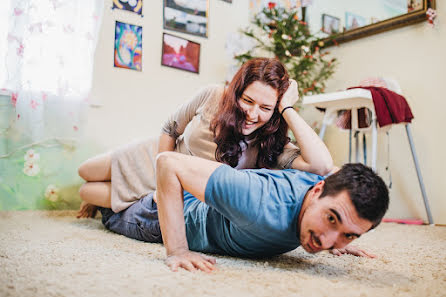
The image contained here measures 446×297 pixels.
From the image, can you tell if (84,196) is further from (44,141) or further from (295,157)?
(295,157)

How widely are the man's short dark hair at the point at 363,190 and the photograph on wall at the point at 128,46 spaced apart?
69.6 inches

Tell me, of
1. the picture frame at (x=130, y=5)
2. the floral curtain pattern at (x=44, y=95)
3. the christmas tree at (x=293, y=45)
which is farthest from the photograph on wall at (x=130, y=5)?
the christmas tree at (x=293, y=45)

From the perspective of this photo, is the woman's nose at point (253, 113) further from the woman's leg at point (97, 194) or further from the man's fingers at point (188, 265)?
the woman's leg at point (97, 194)

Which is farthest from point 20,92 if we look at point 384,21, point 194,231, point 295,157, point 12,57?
point 384,21

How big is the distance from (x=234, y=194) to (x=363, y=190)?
0.92 feet

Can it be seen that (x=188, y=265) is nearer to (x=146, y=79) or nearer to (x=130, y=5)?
(x=146, y=79)

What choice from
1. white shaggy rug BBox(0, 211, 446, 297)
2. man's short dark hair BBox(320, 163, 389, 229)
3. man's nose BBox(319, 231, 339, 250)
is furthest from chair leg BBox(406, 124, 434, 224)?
man's nose BBox(319, 231, 339, 250)

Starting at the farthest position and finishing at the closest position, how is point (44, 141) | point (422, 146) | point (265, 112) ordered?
point (422, 146) → point (44, 141) → point (265, 112)

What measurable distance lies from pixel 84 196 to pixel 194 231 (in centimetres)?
87

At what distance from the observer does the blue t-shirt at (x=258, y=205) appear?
0.84 metres

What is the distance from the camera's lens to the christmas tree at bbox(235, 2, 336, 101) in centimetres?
256

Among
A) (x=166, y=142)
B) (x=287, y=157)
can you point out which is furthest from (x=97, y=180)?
(x=287, y=157)

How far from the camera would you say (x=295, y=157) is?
4.15 feet

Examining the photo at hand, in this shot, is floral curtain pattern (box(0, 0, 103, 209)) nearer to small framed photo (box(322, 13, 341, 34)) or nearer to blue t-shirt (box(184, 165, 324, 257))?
blue t-shirt (box(184, 165, 324, 257))
